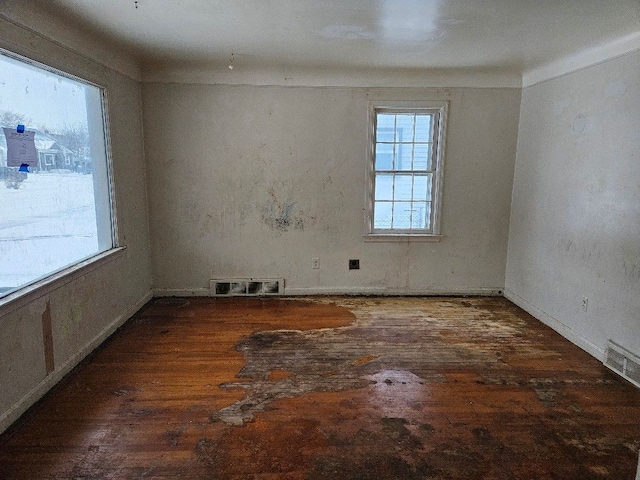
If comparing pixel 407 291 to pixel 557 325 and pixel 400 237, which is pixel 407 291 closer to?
pixel 400 237

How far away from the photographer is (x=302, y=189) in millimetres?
4348

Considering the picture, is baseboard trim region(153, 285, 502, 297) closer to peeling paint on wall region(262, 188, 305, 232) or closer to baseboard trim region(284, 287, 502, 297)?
baseboard trim region(284, 287, 502, 297)

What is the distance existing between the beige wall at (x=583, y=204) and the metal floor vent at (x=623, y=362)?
→ 0.19ft

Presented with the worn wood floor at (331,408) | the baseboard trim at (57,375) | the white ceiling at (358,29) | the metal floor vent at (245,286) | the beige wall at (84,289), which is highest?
the white ceiling at (358,29)

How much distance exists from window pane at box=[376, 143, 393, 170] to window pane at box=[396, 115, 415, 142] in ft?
0.48

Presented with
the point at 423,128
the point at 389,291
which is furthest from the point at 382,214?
the point at 423,128

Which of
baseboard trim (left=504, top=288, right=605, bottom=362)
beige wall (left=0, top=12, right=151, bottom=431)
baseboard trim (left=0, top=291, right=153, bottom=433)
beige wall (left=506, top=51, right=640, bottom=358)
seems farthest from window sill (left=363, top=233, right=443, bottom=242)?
baseboard trim (left=0, top=291, right=153, bottom=433)

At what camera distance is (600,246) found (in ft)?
10.1

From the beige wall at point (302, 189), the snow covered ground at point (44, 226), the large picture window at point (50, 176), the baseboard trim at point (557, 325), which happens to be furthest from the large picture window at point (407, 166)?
the snow covered ground at point (44, 226)

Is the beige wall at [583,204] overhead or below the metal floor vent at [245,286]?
overhead

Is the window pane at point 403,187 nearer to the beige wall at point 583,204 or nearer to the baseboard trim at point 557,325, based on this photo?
the beige wall at point 583,204

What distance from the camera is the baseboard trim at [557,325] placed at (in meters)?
3.10

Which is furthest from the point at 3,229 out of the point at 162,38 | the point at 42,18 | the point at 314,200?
the point at 314,200

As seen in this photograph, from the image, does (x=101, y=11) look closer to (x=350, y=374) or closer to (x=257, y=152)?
(x=257, y=152)
